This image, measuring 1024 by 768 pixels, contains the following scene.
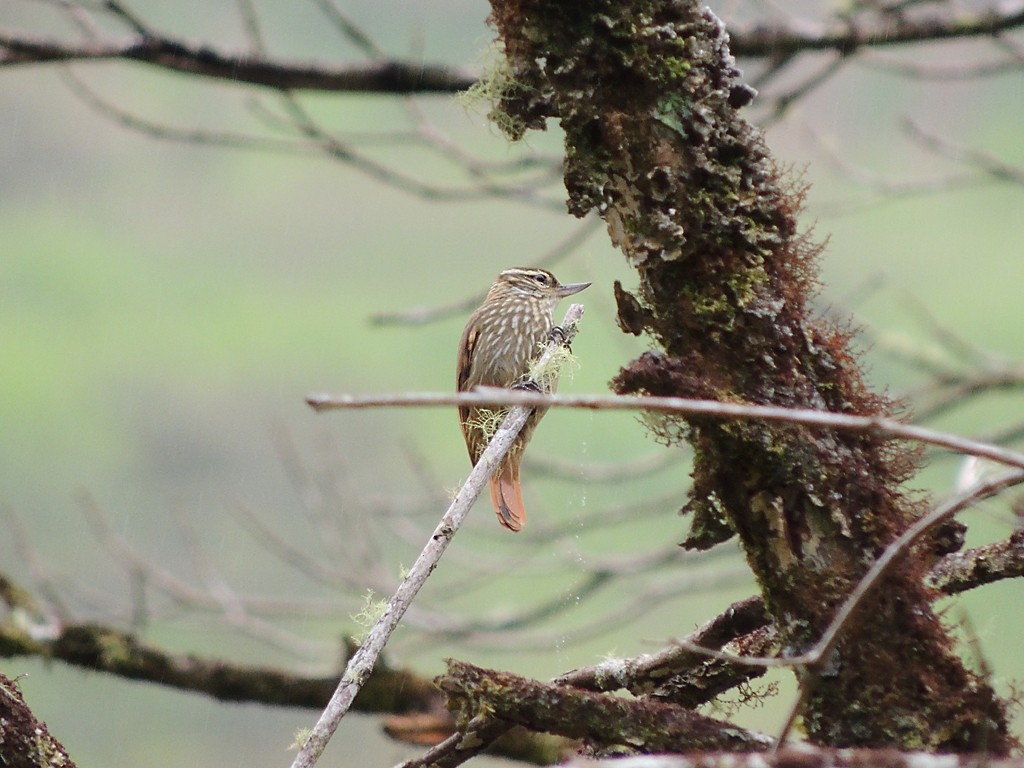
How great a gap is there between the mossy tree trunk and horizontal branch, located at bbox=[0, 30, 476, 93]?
5.10ft

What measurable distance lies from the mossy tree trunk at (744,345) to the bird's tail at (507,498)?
4.94ft

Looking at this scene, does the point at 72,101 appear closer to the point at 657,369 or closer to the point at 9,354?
the point at 9,354

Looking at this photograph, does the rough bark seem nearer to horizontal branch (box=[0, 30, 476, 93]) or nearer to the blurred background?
horizontal branch (box=[0, 30, 476, 93])

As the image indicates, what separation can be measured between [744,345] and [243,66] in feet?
6.39

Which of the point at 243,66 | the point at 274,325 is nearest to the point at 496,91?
the point at 243,66

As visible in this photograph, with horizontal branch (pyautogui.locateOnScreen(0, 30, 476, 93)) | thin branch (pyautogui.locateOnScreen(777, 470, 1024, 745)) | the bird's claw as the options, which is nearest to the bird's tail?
the bird's claw


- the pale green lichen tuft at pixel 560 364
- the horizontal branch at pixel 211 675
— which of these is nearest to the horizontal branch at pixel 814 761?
the pale green lichen tuft at pixel 560 364

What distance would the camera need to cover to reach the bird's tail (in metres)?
2.87

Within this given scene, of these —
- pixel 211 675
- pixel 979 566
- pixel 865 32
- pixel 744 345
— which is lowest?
pixel 211 675

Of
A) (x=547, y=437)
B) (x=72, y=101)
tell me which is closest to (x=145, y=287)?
(x=72, y=101)

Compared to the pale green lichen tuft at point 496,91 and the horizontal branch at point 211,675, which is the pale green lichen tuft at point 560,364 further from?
the horizontal branch at point 211,675

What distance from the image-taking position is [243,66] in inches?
110

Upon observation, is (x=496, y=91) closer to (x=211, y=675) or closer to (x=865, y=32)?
(x=211, y=675)

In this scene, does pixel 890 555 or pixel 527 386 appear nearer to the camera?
pixel 890 555
